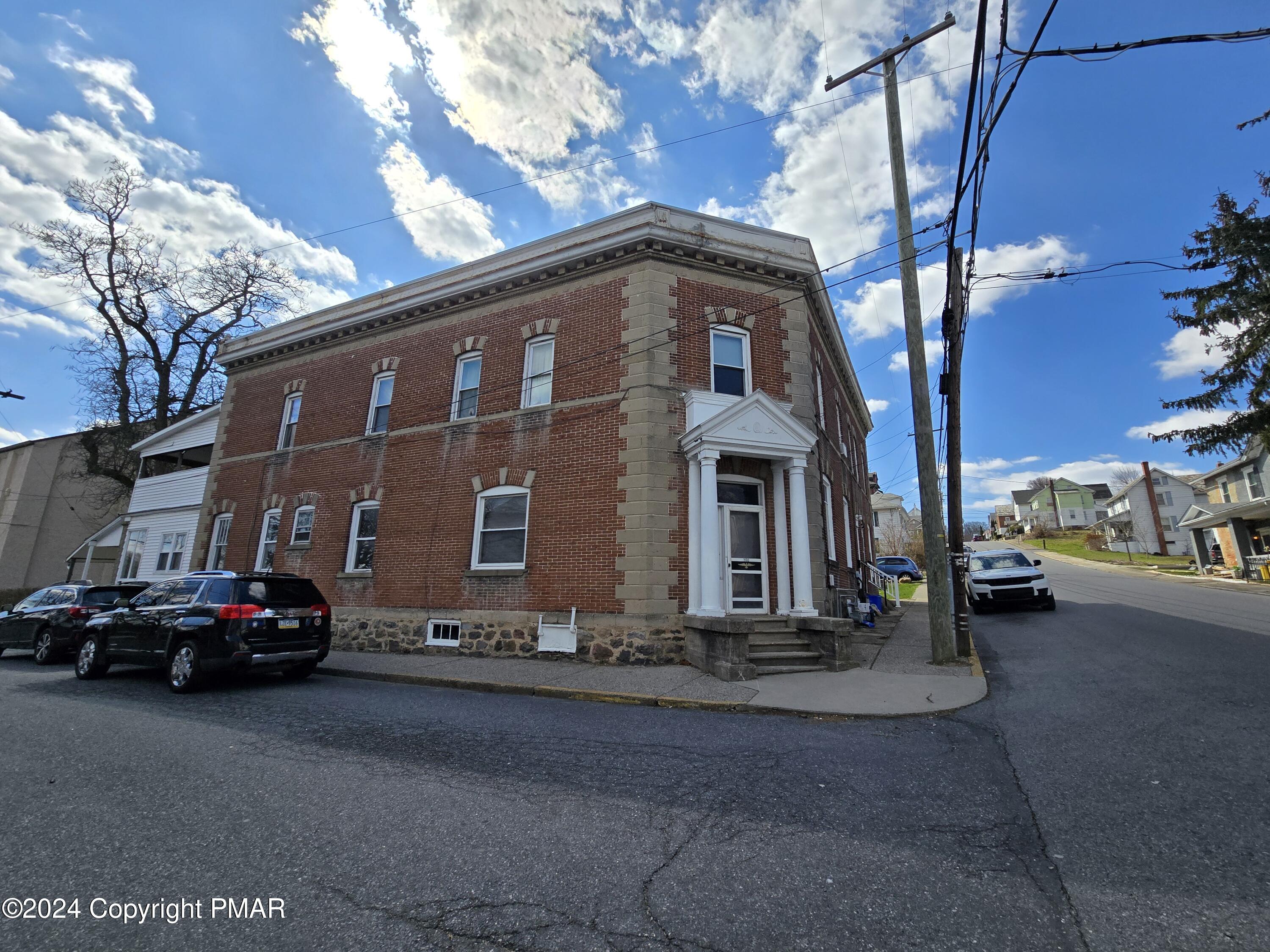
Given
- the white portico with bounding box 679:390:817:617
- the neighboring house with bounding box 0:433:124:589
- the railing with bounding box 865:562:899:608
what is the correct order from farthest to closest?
1. the neighboring house with bounding box 0:433:124:589
2. the railing with bounding box 865:562:899:608
3. the white portico with bounding box 679:390:817:617

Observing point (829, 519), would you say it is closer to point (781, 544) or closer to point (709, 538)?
point (781, 544)

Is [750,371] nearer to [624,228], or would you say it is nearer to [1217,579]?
[624,228]

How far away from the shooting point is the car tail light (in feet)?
27.3

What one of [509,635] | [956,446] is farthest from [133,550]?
[956,446]

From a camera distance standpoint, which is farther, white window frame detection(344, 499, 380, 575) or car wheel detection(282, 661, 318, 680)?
white window frame detection(344, 499, 380, 575)

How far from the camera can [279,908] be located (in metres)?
2.71

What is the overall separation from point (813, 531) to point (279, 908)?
33.5 ft

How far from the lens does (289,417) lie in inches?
651

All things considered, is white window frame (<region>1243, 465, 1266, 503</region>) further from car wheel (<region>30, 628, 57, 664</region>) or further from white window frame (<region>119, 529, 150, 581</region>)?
white window frame (<region>119, 529, 150, 581</region>)

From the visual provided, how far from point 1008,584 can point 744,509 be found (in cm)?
1031

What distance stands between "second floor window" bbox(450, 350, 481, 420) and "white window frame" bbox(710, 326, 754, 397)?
5.54 meters

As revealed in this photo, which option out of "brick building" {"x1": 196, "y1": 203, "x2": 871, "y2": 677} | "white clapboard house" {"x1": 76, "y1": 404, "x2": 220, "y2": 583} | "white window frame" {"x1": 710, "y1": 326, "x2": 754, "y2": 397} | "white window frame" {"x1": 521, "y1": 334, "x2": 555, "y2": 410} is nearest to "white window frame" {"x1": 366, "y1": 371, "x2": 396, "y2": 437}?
"brick building" {"x1": 196, "y1": 203, "x2": 871, "y2": 677}

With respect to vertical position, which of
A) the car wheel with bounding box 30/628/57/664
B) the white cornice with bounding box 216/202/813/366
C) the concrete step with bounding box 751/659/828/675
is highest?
the white cornice with bounding box 216/202/813/366

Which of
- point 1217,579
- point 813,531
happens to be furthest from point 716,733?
point 1217,579
